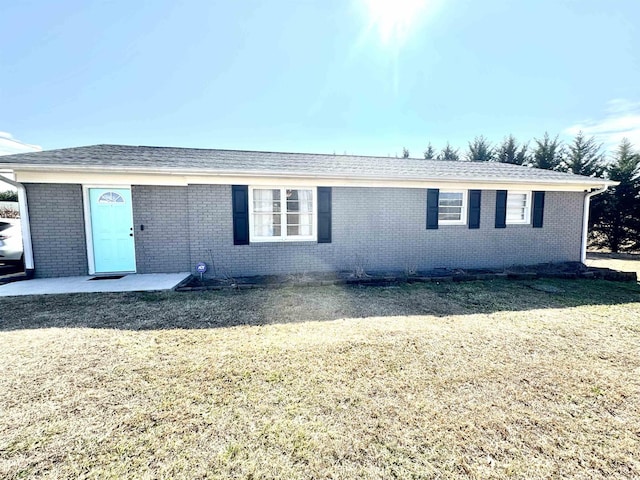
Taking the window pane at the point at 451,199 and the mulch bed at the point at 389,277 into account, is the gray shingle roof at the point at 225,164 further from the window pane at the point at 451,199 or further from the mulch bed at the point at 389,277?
the mulch bed at the point at 389,277

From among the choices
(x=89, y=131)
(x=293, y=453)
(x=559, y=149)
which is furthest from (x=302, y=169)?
(x=559, y=149)

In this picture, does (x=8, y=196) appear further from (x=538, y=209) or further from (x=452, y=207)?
(x=538, y=209)

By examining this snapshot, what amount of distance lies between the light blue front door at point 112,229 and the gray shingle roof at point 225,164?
81 cm

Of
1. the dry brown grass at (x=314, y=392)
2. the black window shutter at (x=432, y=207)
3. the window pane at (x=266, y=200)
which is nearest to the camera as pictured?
the dry brown grass at (x=314, y=392)

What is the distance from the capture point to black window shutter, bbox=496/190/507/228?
8.70m

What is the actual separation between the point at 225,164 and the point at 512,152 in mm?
18937

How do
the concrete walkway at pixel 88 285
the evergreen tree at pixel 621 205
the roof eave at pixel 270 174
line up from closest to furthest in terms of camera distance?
the concrete walkway at pixel 88 285 → the roof eave at pixel 270 174 → the evergreen tree at pixel 621 205

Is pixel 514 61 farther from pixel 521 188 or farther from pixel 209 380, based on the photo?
pixel 209 380

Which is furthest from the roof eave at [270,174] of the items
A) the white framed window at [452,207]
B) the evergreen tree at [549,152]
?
the evergreen tree at [549,152]

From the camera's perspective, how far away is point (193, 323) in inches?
175

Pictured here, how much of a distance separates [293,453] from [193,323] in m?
3.01

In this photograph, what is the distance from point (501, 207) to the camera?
8.73 meters

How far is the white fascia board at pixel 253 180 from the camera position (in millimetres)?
6457

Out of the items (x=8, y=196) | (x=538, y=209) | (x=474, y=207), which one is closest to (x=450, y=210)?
(x=474, y=207)
